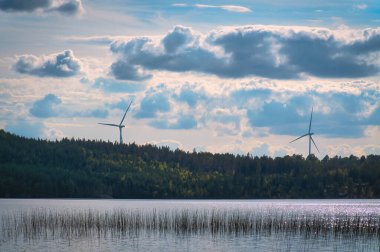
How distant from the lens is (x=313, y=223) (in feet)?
228

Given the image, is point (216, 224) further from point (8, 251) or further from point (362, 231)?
point (8, 251)

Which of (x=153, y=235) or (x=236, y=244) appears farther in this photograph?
(x=153, y=235)

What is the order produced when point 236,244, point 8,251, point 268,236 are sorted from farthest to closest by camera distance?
point 268,236
point 236,244
point 8,251

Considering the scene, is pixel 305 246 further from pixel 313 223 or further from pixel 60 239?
→ pixel 60 239

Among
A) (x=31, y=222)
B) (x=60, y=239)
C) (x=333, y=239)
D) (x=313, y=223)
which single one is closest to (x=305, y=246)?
(x=333, y=239)

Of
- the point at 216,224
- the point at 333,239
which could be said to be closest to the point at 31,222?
the point at 216,224

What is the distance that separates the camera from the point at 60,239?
63.0m

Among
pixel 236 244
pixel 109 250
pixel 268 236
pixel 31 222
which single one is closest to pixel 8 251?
pixel 109 250

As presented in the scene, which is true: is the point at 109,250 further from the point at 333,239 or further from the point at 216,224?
the point at 333,239

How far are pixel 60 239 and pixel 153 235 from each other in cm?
808

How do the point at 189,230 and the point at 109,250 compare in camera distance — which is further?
the point at 189,230

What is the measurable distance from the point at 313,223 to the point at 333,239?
6.09 m

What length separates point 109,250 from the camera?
2277 inches

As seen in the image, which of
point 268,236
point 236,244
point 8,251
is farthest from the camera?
point 268,236
